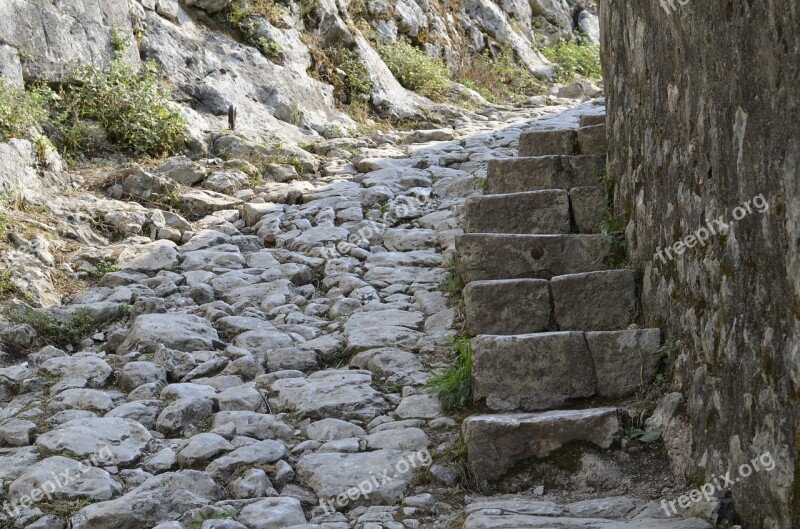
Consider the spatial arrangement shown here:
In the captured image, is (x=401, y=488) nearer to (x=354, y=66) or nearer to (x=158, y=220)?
(x=158, y=220)

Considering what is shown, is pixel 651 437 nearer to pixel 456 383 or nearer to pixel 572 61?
pixel 456 383

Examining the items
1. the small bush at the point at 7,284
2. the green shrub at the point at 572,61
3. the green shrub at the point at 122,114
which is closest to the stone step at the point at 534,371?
the small bush at the point at 7,284

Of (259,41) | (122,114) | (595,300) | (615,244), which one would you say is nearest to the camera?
(595,300)

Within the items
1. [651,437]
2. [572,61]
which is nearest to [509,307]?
[651,437]

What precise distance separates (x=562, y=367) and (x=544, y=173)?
6.96 feet

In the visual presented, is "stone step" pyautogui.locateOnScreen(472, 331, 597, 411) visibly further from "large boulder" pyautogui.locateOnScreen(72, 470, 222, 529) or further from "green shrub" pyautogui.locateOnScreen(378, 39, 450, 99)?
"green shrub" pyautogui.locateOnScreen(378, 39, 450, 99)

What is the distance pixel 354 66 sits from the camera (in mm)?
9695

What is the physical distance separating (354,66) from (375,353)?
6.14 metres

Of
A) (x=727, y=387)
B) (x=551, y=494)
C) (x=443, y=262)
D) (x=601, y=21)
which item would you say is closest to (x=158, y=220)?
(x=443, y=262)

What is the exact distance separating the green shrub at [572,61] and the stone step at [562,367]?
32.7 feet

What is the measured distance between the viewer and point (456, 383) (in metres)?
3.64

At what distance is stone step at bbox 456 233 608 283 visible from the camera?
430 cm

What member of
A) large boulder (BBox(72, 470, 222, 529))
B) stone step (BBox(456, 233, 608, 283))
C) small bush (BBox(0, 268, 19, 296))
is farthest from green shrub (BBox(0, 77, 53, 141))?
large boulder (BBox(72, 470, 222, 529))

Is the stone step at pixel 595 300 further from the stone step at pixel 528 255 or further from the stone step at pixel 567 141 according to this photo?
the stone step at pixel 567 141
